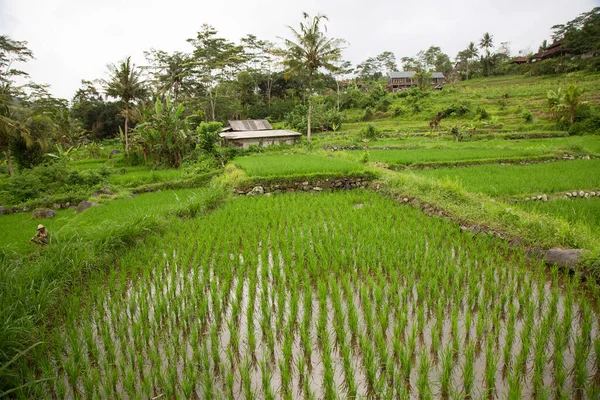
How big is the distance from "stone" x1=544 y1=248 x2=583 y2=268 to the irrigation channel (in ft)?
0.48

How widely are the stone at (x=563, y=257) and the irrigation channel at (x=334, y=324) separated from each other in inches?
5.8

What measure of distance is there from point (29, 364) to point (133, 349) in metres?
0.78

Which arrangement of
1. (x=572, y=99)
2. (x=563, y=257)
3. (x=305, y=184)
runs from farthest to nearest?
(x=572, y=99)
(x=305, y=184)
(x=563, y=257)

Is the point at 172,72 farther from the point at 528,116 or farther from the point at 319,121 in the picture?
the point at 528,116

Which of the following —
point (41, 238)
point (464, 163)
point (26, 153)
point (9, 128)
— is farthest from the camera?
point (26, 153)

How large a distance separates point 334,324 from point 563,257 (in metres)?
2.89

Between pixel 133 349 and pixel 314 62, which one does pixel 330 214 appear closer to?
pixel 133 349

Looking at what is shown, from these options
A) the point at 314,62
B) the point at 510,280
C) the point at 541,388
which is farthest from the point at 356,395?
the point at 314,62

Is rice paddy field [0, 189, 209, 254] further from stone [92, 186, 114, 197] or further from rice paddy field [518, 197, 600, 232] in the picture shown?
rice paddy field [518, 197, 600, 232]

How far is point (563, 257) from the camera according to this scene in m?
3.89

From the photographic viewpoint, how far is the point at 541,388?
2201mm

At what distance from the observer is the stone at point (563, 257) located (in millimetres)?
3761

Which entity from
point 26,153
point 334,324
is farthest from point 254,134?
point 334,324

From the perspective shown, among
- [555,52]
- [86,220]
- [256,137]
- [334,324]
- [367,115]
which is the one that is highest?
[555,52]
